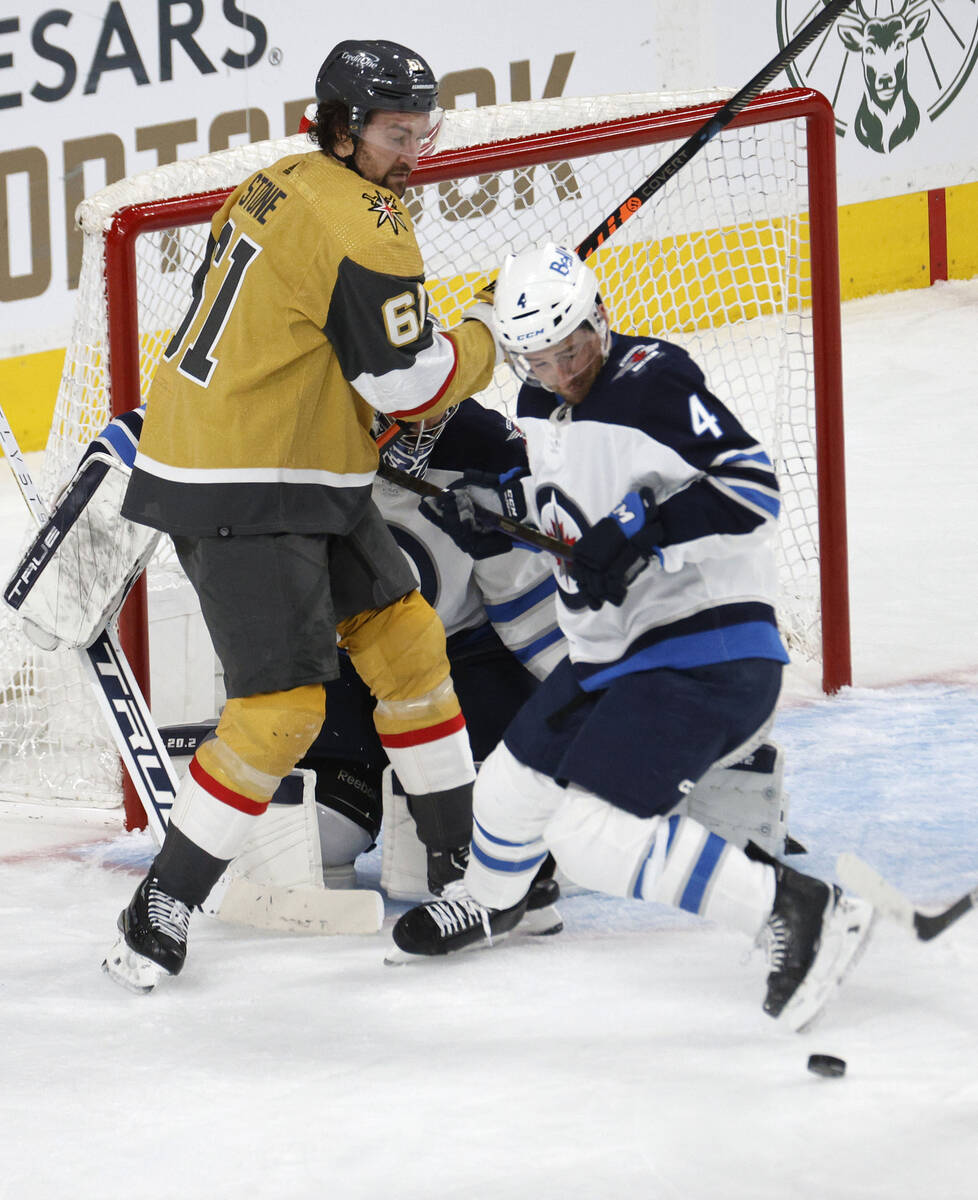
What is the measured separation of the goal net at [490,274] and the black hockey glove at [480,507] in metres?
0.80

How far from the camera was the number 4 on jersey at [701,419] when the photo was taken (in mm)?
1743

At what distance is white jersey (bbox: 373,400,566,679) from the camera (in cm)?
238

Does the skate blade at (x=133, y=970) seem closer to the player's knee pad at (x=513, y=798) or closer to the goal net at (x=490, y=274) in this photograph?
the player's knee pad at (x=513, y=798)

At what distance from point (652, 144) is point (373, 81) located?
4.14 ft

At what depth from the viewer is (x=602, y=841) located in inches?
67.5

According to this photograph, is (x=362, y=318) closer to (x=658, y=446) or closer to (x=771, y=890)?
(x=658, y=446)

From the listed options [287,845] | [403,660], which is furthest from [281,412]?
[287,845]

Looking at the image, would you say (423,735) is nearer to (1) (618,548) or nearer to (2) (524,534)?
(2) (524,534)

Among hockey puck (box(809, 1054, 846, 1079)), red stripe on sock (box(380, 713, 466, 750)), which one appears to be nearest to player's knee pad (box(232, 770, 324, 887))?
red stripe on sock (box(380, 713, 466, 750))

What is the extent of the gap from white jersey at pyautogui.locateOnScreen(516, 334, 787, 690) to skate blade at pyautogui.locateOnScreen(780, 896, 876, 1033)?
0.30 m

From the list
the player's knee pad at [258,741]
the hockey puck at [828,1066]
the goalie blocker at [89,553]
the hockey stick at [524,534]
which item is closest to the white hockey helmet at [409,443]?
the hockey stick at [524,534]

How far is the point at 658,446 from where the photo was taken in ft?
5.80

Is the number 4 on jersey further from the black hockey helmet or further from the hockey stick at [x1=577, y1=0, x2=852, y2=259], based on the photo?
the hockey stick at [x1=577, y1=0, x2=852, y2=259]

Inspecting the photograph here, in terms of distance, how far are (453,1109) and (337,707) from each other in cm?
103
